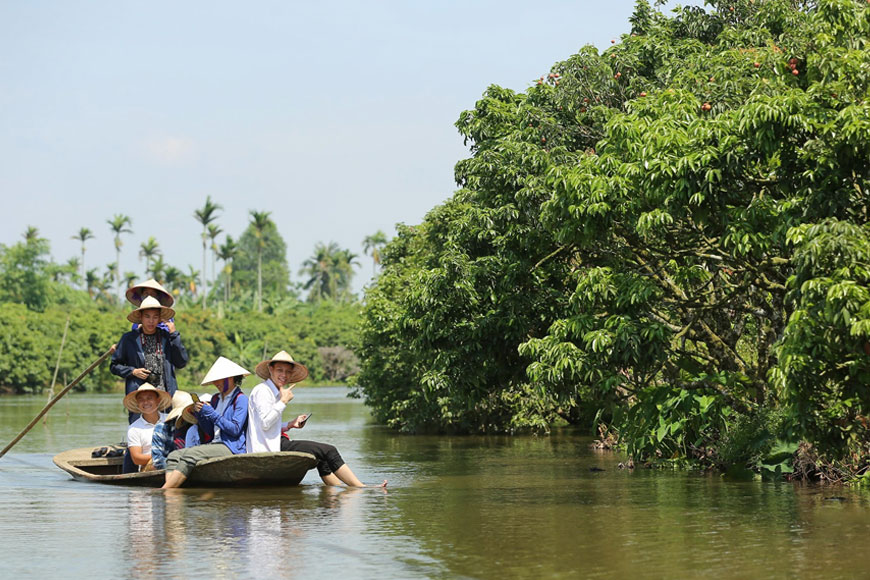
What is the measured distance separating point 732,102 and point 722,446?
4.98 m

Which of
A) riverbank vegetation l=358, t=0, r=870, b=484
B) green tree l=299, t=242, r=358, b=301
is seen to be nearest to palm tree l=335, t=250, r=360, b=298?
green tree l=299, t=242, r=358, b=301

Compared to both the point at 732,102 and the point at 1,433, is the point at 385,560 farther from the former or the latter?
the point at 1,433

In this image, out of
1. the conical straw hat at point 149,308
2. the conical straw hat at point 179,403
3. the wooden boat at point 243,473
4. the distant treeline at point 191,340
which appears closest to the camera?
the wooden boat at point 243,473

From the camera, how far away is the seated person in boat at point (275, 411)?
13.7 m

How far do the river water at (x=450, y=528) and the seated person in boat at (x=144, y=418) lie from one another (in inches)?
22.2

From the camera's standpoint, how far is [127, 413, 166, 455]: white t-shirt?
49.2 ft

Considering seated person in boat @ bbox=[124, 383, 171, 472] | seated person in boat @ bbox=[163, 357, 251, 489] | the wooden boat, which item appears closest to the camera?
the wooden boat

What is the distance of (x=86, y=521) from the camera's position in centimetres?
1155

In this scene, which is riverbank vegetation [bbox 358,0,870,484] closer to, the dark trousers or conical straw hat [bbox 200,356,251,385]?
the dark trousers

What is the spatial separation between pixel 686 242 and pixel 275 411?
597 cm

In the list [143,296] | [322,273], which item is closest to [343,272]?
[322,273]

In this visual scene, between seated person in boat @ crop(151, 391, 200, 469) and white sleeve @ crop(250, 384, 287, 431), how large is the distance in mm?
1107

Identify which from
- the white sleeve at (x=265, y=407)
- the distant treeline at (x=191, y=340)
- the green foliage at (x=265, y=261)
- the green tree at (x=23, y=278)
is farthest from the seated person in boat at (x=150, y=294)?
the green foliage at (x=265, y=261)

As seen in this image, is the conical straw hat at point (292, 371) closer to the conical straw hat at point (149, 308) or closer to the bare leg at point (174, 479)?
the bare leg at point (174, 479)
